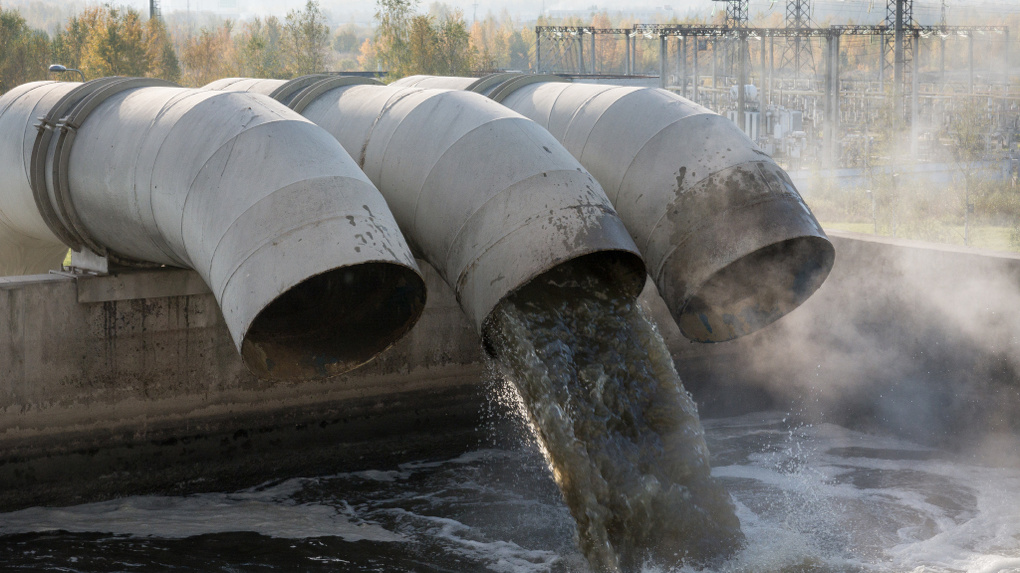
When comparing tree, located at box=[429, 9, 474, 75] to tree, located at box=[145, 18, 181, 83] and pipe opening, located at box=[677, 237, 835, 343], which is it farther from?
pipe opening, located at box=[677, 237, 835, 343]

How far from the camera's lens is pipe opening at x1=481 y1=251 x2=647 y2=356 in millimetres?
7949

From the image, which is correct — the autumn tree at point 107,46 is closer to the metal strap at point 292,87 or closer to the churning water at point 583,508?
the metal strap at point 292,87

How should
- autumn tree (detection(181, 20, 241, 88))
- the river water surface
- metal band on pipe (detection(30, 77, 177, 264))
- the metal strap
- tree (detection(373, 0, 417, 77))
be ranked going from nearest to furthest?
1. the river water surface
2. metal band on pipe (detection(30, 77, 177, 264))
3. the metal strap
4. tree (detection(373, 0, 417, 77))
5. autumn tree (detection(181, 20, 241, 88))

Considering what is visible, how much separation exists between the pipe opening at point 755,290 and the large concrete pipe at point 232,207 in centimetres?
266

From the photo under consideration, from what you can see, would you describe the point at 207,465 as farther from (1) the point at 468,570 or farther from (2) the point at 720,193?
(2) the point at 720,193

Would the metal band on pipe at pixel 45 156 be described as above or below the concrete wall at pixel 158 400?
above

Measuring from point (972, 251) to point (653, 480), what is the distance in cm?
530

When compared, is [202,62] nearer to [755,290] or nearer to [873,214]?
[873,214]

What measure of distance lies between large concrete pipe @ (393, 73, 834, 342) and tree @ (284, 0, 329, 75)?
113 ft

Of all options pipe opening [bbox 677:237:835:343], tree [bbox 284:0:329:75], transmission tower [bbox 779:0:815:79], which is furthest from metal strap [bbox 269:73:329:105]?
tree [bbox 284:0:329:75]

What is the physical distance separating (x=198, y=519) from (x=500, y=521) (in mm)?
2744

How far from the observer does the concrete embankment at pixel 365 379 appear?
8805 mm

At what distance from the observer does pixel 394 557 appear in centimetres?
812

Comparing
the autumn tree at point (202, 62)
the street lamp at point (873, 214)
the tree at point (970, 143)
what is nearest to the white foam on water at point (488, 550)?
the street lamp at point (873, 214)
